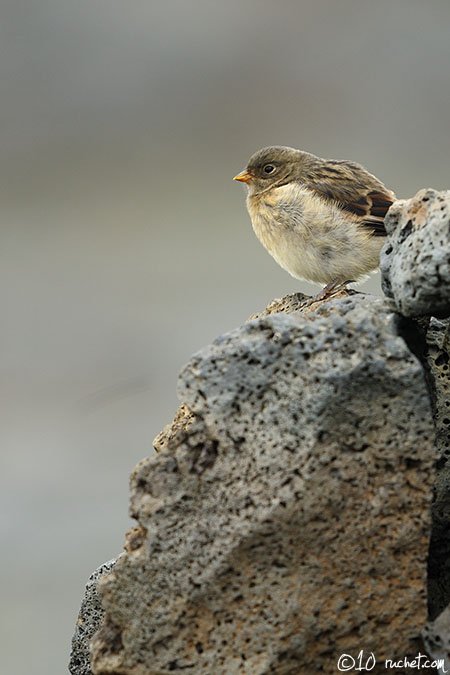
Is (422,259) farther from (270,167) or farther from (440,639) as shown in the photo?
(270,167)

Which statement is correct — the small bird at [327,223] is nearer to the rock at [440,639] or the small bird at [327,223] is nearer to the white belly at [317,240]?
the white belly at [317,240]

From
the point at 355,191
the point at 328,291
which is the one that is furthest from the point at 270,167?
the point at 328,291

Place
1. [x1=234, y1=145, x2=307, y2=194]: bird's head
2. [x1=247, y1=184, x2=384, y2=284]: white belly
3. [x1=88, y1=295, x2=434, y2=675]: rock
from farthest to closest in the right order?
[x1=234, y1=145, x2=307, y2=194]: bird's head → [x1=247, y1=184, x2=384, y2=284]: white belly → [x1=88, y1=295, x2=434, y2=675]: rock

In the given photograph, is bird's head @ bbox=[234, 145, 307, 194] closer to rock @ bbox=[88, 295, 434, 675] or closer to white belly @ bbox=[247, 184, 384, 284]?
white belly @ bbox=[247, 184, 384, 284]

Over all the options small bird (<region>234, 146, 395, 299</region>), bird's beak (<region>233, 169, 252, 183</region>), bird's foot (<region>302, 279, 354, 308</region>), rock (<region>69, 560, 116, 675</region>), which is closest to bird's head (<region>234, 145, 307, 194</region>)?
bird's beak (<region>233, 169, 252, 183</region>)

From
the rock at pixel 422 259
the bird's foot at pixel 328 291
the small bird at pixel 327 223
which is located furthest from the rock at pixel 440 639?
the small bird at pixel 327 223

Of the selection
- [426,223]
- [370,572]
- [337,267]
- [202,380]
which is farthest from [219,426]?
[337,267]

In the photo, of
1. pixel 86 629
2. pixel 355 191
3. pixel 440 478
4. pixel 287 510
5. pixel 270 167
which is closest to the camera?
pixel 287 510
